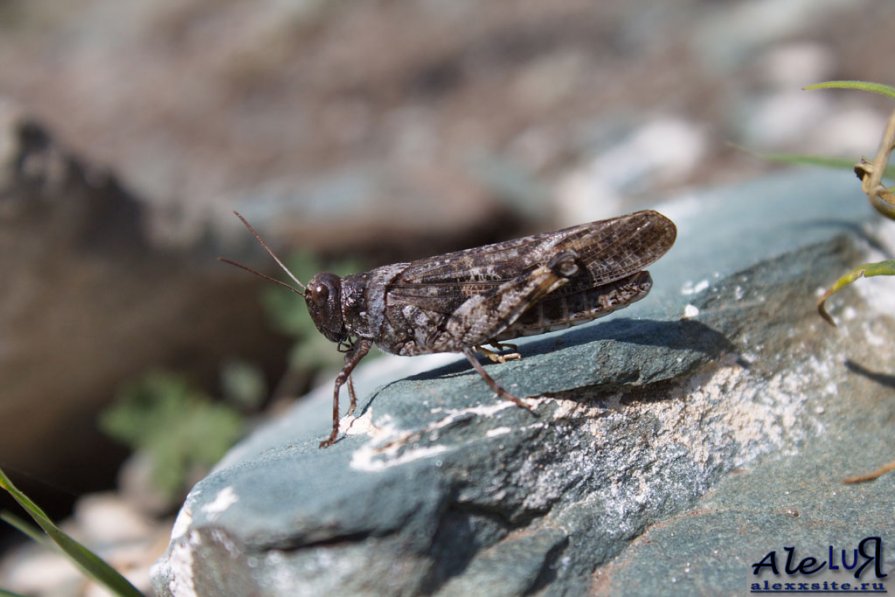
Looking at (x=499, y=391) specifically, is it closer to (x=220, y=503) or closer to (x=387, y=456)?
(x=387, y=456)

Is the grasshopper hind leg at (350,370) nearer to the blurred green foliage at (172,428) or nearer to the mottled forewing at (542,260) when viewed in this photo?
the mottled forewing at (542,260)

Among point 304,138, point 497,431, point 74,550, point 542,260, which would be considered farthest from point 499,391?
point 304,138

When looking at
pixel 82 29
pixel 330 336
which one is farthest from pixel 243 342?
pixel 82 29

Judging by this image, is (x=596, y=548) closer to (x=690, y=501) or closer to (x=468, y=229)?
(x=690, y=501)

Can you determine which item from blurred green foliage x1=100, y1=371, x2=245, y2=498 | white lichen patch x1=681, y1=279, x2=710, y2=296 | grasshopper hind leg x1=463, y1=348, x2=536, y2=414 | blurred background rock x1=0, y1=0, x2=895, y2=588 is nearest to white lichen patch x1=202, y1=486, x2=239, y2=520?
grasshopper hind leg x1=463, y1=348, x2=536, y2=414

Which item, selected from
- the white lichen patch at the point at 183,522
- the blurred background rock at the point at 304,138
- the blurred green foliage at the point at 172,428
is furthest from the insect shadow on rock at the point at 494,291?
the blurred background rock at the point at 304,138

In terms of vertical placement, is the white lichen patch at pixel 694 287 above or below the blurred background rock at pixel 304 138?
below

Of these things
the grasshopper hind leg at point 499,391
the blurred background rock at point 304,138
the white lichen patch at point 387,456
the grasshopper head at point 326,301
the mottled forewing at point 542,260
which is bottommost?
the white lichen patch at point 387,456
